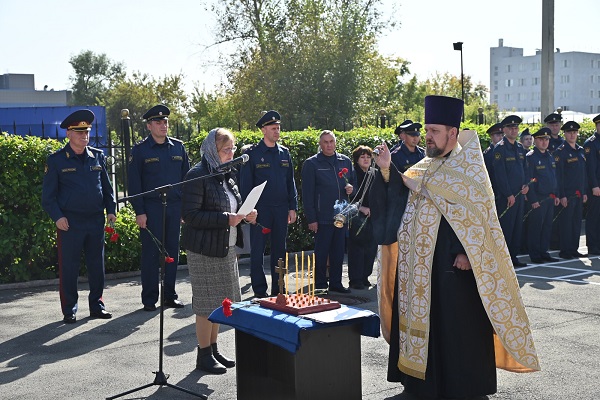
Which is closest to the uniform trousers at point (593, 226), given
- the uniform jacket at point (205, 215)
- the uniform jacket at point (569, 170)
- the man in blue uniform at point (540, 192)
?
the uniform jacket at point (569, 170)

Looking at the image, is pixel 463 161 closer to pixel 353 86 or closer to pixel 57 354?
pixel 57 354

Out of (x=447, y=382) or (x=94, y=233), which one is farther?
(x=94, y=233)

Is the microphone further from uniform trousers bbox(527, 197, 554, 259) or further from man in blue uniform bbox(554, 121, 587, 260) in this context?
man in blue uniform bbox(554, 121, 587, 260)

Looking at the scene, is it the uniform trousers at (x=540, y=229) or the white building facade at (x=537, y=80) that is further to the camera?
the white building facade at (x=537, y=80)

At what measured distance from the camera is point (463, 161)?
6.42 meters

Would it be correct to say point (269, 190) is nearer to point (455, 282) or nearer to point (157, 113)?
point (157, 113)

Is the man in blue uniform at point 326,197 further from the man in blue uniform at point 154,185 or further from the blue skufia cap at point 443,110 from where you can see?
the blue skufia cap at point 443,110

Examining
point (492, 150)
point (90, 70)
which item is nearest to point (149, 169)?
point (492, 150)

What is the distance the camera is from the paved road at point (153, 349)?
6.73 m

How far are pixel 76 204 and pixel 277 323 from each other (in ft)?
14.7

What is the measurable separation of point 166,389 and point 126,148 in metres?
7.22

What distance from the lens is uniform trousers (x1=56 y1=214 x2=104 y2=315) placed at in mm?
9438

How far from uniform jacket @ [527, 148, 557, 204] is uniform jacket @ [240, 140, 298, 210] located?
Answer: 16.4 ft

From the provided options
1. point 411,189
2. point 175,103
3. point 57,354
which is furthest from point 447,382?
point 175,103
